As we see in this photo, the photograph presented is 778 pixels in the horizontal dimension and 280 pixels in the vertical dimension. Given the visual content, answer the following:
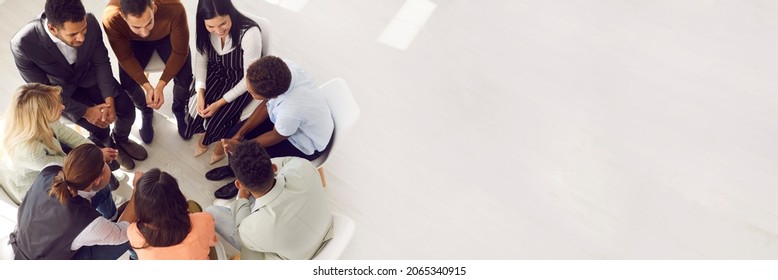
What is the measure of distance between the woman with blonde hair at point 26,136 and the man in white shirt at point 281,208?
0.84m

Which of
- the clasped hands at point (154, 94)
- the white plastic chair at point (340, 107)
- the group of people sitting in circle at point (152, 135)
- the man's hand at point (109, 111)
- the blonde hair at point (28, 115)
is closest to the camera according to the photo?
the group of people sitting in circle at point (152, 135)

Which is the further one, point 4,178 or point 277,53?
point 277,53

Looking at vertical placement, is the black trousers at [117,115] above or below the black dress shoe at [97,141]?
above

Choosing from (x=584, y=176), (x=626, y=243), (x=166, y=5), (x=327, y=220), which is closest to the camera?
(x=327, y=220)

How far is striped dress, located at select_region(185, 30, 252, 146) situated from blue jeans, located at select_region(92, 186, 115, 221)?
2.03 feet

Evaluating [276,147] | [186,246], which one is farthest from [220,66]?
[186,246]

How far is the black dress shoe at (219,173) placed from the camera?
131 inches

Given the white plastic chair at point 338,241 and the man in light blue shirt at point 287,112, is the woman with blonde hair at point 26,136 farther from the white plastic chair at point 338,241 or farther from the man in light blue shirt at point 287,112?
the white plastic chair at point 338,241

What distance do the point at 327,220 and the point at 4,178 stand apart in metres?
1.35

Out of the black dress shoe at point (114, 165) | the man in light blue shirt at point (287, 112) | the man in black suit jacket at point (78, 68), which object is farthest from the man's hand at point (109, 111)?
the man in light blue shirt at point (287, 112)

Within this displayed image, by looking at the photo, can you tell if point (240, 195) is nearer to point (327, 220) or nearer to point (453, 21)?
point (327, 220)

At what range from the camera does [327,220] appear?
2.48 m

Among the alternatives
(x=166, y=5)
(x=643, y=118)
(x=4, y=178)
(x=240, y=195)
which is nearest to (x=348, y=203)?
(x=240, y=195)
